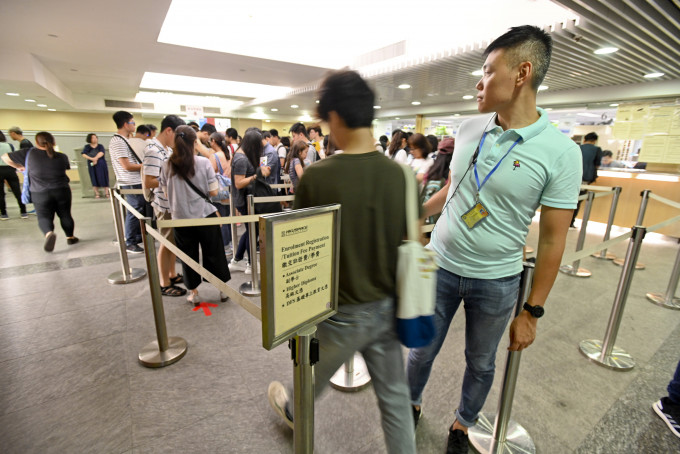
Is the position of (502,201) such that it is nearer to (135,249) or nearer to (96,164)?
(135,249)

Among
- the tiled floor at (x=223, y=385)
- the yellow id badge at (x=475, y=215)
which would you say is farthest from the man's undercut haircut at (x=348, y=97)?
the tiled floor at (x=223, y=385)

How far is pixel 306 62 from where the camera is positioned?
25.8ft

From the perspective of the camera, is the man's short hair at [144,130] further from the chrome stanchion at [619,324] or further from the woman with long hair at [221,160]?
the chrome stanchion at [619,324]

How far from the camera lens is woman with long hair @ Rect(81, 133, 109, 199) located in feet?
29.6

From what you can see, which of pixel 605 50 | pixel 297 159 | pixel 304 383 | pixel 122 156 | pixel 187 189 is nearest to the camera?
pixel 304 383

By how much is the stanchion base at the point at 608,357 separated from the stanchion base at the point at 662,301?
1465 mm

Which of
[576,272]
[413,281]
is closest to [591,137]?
[576,272]

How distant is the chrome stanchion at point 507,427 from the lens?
145cm

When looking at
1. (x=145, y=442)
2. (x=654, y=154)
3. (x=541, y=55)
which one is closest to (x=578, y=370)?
(x=541, y=55)

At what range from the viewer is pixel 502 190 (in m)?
1.22

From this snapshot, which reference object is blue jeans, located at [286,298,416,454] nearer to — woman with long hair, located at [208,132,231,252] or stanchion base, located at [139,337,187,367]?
stanchion base, located at [139,337,187,367]

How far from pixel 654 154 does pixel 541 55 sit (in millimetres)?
8754

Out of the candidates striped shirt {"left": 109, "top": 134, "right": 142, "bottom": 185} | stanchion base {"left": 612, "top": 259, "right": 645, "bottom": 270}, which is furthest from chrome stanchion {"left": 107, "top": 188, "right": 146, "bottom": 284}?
stanchion base {"left": 612, "top": 259, "right": 645, "bottom": 270}

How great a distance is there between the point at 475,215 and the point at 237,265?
3641 mm
